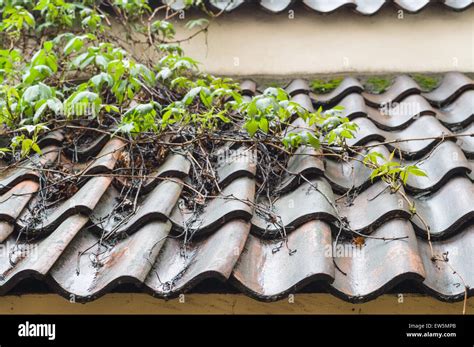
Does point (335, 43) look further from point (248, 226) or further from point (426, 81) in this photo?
point (248, 226)

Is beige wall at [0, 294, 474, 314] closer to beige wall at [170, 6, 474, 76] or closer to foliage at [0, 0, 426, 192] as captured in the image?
foliage at [0, 0, 426, 192]

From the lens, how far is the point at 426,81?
152 inches

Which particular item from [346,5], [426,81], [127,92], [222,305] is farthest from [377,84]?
[222,305]

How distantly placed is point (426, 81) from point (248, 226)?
2063mm

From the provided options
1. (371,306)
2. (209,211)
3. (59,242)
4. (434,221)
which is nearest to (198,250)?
(209,211)

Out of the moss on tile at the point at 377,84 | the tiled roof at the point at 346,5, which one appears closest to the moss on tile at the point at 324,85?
the moss on tile at the point at 377,84

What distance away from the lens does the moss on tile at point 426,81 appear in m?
3.80

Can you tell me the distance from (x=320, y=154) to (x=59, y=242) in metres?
1.25

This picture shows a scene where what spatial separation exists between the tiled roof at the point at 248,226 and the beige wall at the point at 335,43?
969 millimetres

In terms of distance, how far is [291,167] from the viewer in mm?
2799

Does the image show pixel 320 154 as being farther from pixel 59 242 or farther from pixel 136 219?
pixel 59 242

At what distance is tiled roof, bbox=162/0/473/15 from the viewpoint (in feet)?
12.8

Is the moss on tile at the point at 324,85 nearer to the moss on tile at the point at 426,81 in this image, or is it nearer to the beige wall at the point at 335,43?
the beige wall at the point at 335,43

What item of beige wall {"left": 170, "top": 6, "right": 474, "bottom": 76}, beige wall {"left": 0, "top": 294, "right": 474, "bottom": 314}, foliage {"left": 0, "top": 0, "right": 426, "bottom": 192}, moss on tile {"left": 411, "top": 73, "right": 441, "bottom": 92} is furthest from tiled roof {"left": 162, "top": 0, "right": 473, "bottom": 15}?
beige wall {"left": 0, "top": 294, "right": 474, "bottom": 314}
